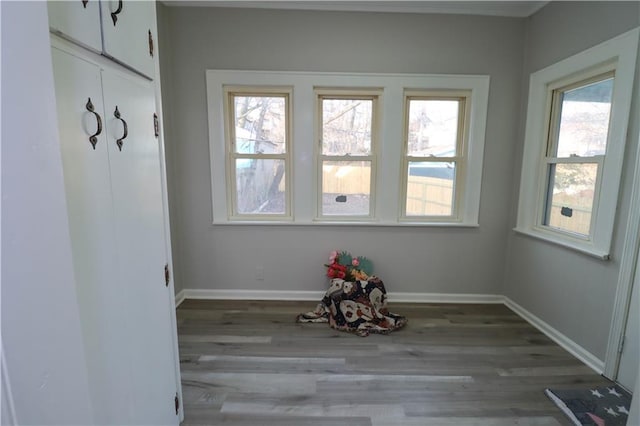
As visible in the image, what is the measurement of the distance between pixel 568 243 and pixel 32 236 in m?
2.96

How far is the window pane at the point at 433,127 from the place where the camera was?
2738 millimetres

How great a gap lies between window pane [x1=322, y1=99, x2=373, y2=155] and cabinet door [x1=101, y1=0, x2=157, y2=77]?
1.76m

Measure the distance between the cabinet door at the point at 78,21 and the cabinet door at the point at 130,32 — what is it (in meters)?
0.03

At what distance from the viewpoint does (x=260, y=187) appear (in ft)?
9.32

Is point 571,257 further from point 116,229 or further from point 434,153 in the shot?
point 116,229

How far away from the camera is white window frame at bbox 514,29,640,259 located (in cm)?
181

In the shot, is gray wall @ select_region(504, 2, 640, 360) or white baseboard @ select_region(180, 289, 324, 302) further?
white baseboard @ select_region(180, 289, 324, 302)

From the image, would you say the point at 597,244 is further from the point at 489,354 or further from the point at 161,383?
the point at 161,383

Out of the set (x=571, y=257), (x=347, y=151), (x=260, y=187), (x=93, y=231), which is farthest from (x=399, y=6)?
(x=93, y=231)

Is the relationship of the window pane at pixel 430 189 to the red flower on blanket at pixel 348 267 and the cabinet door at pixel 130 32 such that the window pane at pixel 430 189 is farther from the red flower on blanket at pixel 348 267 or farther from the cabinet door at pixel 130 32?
the cabinet door at pixel 130 32

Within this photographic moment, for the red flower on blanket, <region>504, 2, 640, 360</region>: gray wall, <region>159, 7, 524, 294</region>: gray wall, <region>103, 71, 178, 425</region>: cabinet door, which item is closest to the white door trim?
<region>504, 2, 640, 360</region>: gray wall

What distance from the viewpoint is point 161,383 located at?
1259mm

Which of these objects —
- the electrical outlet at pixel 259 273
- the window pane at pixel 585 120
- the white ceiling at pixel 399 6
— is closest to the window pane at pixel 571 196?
the window pane at pixel 585 120

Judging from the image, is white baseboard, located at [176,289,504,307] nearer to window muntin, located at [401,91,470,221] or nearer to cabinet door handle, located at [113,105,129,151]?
window muntin, located at [401,91,470,221]
